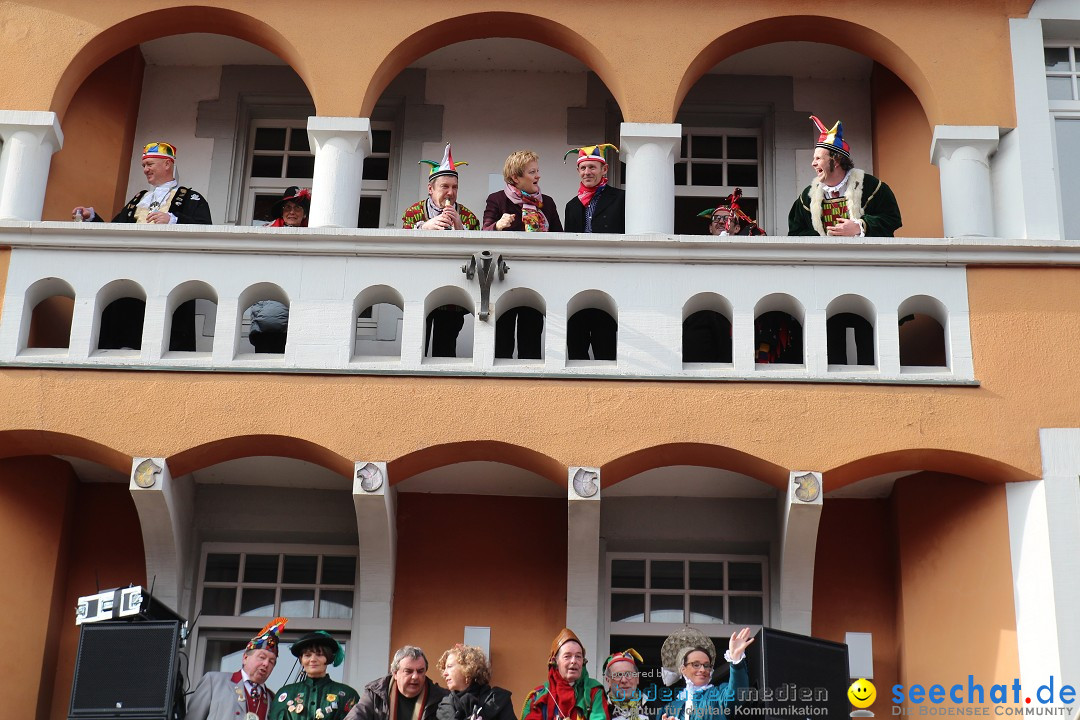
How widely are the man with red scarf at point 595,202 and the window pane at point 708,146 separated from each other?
1691 mm

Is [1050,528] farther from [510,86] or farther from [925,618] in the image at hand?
[510,86]

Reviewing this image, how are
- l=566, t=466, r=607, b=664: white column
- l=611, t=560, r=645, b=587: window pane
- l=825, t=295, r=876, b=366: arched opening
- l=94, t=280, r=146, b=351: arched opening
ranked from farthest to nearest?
1. l=611, t=560, r=645, b=587: window pane
2. l=94, t=280, r=146, b=351: arched opening
3. l=825, t=295, r=876, b=366: arched opening
4. l=566, t=466, r=607, b=664: white column

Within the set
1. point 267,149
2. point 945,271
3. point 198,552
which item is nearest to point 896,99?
point 945,271

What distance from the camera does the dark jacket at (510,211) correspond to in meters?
12.6

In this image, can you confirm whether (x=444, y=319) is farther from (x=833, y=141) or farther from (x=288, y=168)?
(x=833, y=141)

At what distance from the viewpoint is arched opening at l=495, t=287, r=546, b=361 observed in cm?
1219

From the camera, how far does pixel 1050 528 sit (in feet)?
37.2

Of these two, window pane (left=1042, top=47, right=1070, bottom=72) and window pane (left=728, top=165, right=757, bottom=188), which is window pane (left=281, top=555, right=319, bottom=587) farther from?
window pane (left=1042, top=47, right=1070, bottom=72)

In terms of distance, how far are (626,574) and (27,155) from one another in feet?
16.2

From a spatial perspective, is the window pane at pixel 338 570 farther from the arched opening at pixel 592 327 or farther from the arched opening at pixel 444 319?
the arched opening at pixel 592 327

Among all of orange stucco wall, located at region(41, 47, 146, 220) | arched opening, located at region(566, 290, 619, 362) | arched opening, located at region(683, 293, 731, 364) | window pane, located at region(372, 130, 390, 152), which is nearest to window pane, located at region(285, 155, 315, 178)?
window pane, located at region(372, 130, 390, 152)

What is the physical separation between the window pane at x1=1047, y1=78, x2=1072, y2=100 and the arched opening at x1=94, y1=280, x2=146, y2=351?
6.27 metres

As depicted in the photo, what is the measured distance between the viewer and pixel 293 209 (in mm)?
13047

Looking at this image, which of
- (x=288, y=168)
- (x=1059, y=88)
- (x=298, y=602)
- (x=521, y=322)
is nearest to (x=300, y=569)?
(x=298, y=602)
